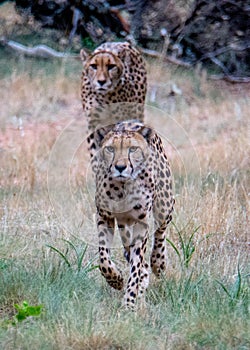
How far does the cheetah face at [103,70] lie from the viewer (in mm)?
5652

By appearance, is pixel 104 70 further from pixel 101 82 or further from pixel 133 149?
pixel 133 149

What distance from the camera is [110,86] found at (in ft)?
18.7

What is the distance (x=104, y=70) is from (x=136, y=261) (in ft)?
4.36

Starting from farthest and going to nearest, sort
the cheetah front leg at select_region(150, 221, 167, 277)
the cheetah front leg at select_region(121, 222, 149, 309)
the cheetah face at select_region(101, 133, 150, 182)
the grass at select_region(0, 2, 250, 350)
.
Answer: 1. the cheetah front leg at select_region(150, 221, 167, 277)
2. the cheetah front leg at select_region(121, 222, 149, 309)
3. the cheetah face at select_region(101, 133, 150, 182)
4. the grass at select_region(0, 2, 250, 350)

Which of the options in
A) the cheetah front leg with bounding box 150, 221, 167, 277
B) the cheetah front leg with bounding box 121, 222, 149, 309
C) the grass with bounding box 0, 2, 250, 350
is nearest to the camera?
the grass with bounding box 0, 2, 250, 350

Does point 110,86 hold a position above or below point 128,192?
above

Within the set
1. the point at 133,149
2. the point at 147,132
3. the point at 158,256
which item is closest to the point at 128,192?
the point at 133,149

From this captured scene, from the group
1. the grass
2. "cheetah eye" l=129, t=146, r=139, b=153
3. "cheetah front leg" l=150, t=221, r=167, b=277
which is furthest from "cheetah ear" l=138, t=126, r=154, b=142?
"cheetah front leg" l=150, t=221, r=167, b=277

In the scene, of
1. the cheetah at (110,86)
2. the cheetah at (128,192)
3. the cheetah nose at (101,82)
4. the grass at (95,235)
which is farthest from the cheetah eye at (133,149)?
the cheetah nose at (101,82)

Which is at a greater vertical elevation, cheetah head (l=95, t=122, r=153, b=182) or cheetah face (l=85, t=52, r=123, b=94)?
cheetah face (l=85, t=52, r=123, b=94)

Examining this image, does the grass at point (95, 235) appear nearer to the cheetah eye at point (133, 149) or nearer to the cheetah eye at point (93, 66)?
the cheetah eye at point (93, 66)

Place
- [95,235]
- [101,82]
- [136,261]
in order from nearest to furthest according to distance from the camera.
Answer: [136,261]
[101,82]
[95,235]

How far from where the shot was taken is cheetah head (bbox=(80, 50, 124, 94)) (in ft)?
18.5

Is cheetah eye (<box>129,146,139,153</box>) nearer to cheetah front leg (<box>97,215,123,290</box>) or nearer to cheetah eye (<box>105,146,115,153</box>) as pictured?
cheetah eye (<box>105,146,115,153</box>)
